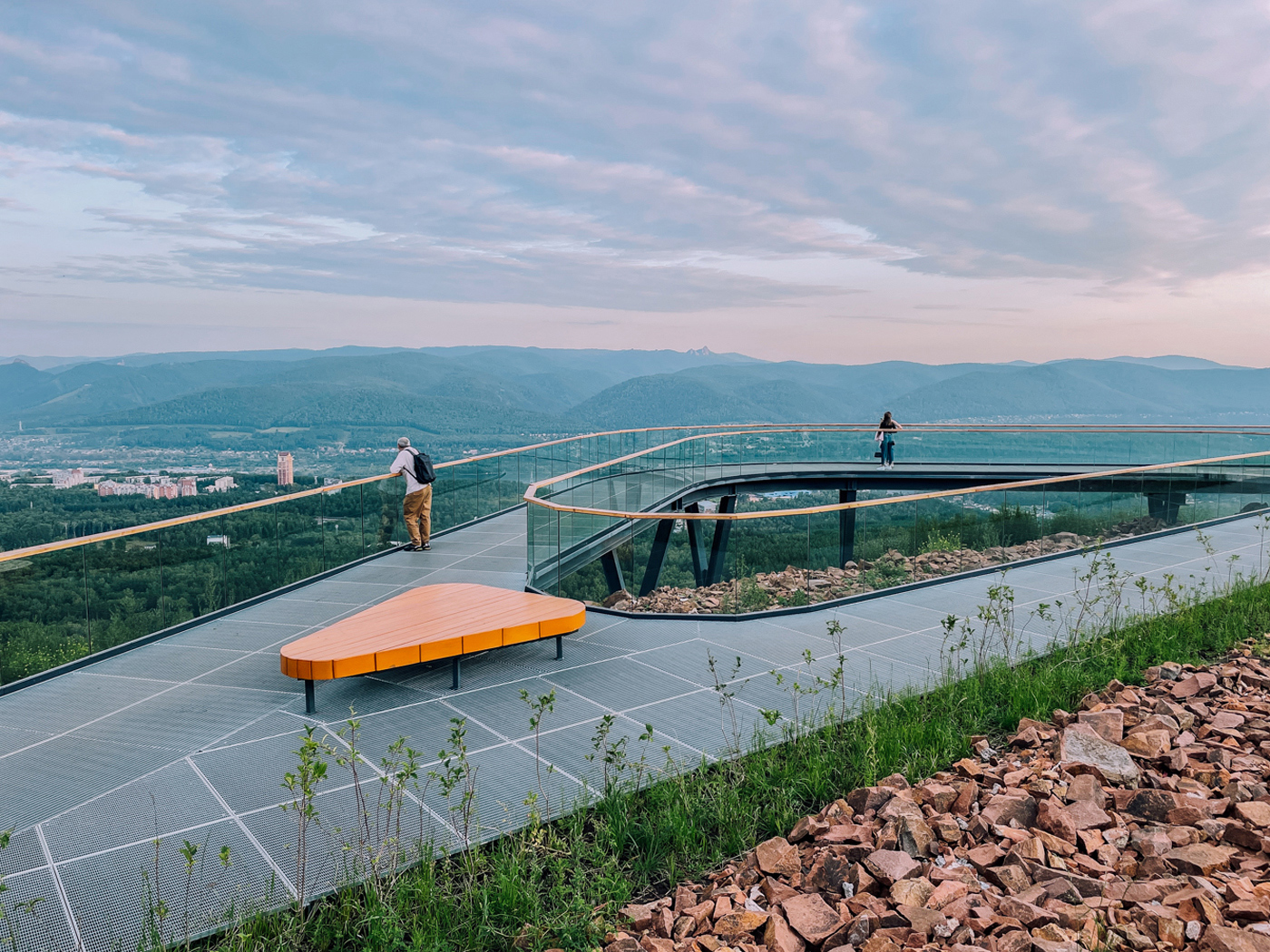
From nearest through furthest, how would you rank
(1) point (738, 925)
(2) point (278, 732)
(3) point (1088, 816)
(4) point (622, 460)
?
(1) point (738, 925) < (3) point (1088, 816) < (2) point (278, 732) < (4) point (622, 460)

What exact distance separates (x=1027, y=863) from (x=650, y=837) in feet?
4.87

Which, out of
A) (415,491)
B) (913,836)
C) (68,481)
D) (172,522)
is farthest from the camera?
(68,481)

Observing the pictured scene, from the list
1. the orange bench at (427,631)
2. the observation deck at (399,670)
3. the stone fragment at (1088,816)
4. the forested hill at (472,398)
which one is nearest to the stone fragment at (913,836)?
the stone fragment at (1088,816)

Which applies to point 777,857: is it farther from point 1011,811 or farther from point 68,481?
point 68,481

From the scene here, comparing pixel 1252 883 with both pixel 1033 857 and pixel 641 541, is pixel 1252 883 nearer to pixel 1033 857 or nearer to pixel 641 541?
pixel 1033 857

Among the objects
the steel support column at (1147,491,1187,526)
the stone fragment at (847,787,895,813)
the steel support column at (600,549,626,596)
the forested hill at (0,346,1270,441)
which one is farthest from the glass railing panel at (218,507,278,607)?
the forested hill at (0,346,1270,441)

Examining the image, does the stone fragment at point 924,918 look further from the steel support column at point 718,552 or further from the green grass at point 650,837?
the steel support column at point 718,552

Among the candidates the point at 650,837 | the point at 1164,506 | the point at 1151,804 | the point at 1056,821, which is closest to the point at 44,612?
the point at 650,837

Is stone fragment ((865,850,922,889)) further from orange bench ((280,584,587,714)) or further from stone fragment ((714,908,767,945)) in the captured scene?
orange bench ((280,584,587,714))

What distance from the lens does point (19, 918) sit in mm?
3113

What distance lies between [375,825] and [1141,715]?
4016 mm

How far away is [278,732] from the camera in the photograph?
4949 millimetres

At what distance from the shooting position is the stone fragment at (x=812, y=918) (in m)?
2.88

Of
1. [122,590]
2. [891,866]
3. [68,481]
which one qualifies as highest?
[122,590]
